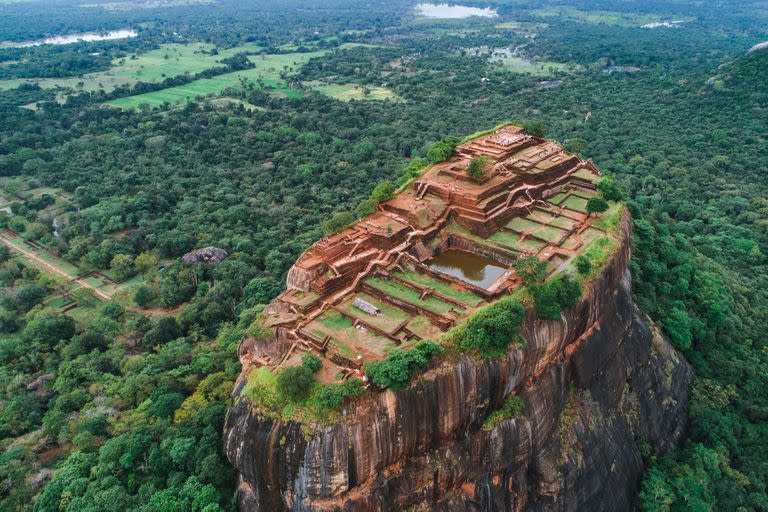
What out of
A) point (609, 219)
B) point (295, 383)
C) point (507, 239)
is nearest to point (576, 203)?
point (609, 219)

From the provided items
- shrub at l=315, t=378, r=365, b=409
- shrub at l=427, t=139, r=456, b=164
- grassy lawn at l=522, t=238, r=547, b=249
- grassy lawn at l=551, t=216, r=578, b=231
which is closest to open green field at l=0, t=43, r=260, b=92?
shrub at l=427, t=139, r=456, b=164

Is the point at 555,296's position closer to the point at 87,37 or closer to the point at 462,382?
the point at 462,382

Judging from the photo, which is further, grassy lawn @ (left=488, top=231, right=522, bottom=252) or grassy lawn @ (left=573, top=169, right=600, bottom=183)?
grassy lawn @ (left=573, top=169, right=600, bottom=183)

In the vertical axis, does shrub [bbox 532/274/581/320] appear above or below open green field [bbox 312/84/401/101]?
above

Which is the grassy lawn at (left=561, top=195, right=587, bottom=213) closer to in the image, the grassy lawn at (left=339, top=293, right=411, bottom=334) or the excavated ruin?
the excavated ruin

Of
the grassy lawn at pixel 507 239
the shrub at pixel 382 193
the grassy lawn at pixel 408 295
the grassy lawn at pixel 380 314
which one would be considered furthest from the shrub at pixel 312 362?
the grassy lawn at pixel 507 239

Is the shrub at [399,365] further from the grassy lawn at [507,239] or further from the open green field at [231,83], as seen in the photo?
the open green field at [231,83]
